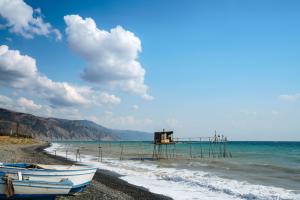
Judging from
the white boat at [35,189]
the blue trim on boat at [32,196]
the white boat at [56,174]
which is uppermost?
the white boat at [56,174]

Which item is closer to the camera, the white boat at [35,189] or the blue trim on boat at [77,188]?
the white boat at [35,189]

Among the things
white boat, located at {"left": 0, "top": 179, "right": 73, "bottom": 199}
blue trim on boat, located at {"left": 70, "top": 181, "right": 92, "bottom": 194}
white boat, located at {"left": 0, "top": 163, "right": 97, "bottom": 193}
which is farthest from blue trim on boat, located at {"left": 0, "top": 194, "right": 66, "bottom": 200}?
blue trim on boat, located at {"left": 70, "top": 181, "right": 92, "bottom": 194}

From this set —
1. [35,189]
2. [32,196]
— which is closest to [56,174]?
[35,189]

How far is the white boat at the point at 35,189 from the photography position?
13.8m

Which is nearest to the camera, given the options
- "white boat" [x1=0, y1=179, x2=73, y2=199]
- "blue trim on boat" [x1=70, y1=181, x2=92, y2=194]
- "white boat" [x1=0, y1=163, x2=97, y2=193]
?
"white boat" [x1=0, y1=179, x2=73, y2=199]

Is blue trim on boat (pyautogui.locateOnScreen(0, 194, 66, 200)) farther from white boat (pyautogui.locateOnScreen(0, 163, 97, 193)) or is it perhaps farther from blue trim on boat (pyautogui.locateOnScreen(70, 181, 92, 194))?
blue trim on boat (pyautogui.locateOnScreen(70, 181, 92, 194))

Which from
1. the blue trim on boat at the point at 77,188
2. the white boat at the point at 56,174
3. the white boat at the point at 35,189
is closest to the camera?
the white boat at the point at 35,189

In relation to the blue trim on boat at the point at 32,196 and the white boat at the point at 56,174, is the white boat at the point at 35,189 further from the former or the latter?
the white boat at the point at 56,174

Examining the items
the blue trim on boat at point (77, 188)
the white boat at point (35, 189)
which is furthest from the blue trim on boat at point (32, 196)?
the blue trim on boat at point (77, 188)

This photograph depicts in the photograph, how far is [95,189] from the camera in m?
18.4

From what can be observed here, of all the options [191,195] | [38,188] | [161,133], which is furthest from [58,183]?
[161,133]

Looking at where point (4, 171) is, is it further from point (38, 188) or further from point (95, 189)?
point (95, 189)

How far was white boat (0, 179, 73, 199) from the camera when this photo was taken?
45.1 feet

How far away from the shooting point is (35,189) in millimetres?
13992
